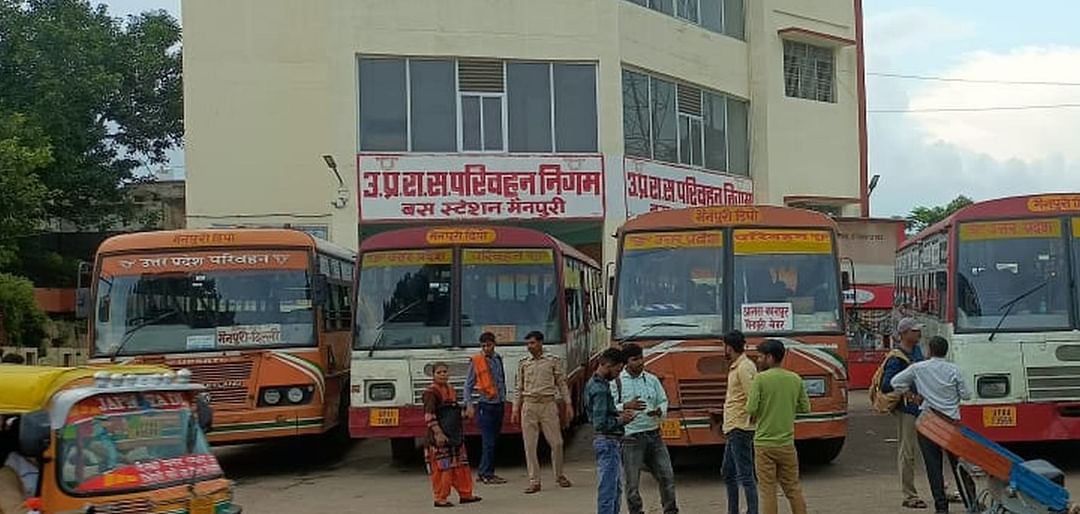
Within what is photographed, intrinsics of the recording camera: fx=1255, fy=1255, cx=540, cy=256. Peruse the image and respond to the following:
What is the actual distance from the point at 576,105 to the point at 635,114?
5.52 ft

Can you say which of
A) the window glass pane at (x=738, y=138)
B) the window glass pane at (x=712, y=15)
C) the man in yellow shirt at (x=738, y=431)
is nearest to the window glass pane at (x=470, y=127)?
the window glass pane at (x=712, y=15)

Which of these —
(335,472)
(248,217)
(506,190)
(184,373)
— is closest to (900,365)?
(184,373)

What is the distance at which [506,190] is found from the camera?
25.2 metres

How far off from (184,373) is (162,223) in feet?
107

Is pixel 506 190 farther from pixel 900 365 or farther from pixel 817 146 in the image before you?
pixel 900 365

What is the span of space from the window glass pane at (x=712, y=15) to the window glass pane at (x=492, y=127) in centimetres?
701

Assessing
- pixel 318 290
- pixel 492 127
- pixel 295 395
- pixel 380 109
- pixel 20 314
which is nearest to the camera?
pixel 295 395

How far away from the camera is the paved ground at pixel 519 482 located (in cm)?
1212

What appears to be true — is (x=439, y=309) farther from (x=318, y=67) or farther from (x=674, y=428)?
(x=318, y=67)

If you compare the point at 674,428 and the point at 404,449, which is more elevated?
the point at 674,428

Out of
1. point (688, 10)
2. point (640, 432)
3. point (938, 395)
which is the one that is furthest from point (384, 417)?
point (688, 10)

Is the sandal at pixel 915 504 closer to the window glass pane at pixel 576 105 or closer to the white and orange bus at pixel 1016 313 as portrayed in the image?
the white and orange bus at pixel 1016 313

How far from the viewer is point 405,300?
1448 centimetres

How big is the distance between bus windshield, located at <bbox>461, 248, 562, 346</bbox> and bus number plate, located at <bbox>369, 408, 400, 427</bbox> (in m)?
1.28
